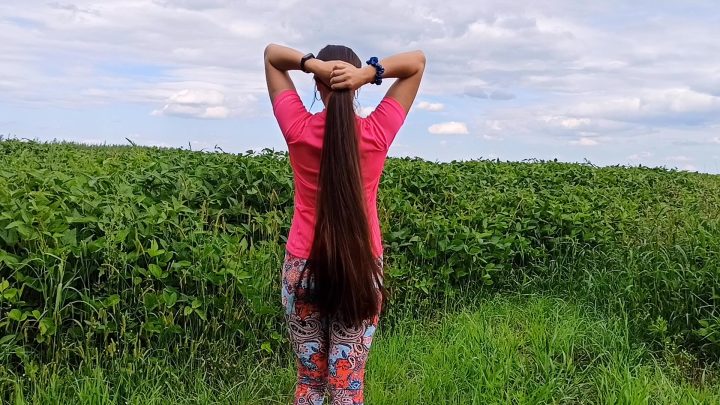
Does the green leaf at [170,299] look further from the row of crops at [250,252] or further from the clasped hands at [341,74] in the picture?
the clasped hands at [341,74]

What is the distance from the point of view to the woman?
8.05 ft

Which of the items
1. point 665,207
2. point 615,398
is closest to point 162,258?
A: point 615,398

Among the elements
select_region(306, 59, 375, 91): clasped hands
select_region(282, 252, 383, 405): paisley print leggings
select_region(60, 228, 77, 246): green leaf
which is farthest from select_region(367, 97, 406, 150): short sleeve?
select_region(60, 228, 77, 246): green leaf

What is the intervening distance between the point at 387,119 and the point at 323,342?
1.00 m

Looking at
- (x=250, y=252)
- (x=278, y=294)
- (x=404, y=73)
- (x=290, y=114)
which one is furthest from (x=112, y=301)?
(x=404, y=73)

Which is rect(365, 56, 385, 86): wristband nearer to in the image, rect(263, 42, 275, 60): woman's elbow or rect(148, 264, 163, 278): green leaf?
rect(263, 42, 275, 60): woman's elbow

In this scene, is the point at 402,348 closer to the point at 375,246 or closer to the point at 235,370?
the point at 235,370

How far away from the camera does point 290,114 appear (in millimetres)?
2633

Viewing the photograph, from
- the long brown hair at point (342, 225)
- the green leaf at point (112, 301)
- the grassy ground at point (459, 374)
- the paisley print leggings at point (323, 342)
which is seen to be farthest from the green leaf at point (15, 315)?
the long brown hair at point (342, 225)

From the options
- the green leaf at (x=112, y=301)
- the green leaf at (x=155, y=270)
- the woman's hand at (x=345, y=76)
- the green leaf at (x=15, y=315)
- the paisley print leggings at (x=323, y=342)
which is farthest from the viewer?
the green leaf at (x=155, y=270)

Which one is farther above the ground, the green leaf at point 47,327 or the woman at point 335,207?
the woman at point 335,207

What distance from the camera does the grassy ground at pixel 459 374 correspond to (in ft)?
11.6

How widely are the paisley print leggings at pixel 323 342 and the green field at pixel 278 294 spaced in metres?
1.06

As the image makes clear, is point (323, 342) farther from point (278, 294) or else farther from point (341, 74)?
point (278, 294)
